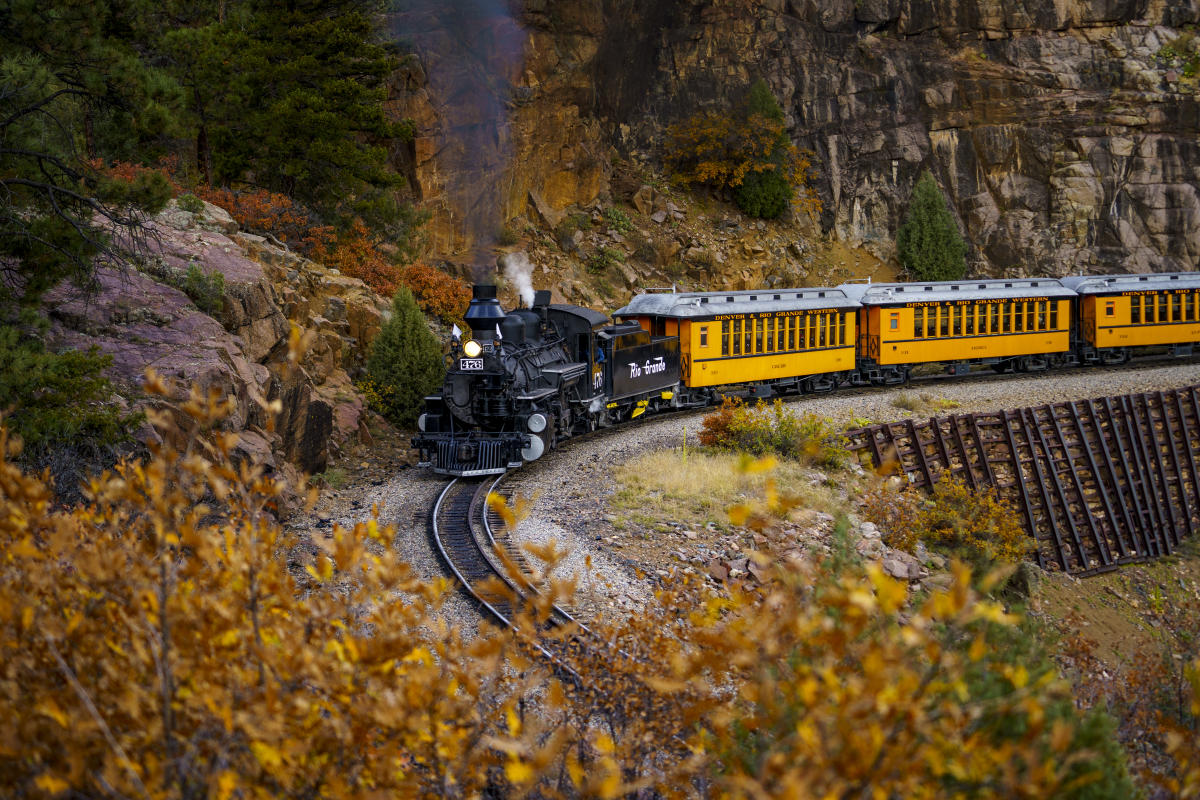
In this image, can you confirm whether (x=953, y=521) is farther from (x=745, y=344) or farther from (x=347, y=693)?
(x=347, y=693)

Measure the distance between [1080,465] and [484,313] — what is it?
14821mm

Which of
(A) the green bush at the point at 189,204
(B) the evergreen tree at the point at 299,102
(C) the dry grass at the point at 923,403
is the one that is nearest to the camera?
(A) the green bush at the point at 189,204

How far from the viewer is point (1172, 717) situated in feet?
23.6

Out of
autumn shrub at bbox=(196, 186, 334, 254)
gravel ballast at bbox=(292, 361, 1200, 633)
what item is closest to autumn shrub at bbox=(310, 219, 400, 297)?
autumn shrub at bbox=(196, 186, 334, 254)

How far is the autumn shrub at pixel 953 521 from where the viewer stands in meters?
14.4

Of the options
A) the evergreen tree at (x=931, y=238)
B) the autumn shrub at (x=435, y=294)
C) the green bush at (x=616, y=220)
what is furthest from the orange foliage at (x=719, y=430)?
the evergreen tree at (x=931, y=238)

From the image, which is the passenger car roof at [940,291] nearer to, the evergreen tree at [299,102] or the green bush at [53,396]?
the evergreen tree at [299,102]

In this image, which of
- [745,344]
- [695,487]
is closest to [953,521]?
[695,487]

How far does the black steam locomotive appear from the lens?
610 inches

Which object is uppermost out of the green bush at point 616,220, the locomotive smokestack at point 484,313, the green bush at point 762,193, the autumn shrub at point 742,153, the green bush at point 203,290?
the autumn shrub at point 742,153

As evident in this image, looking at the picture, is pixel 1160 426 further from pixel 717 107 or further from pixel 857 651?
pixel 717 107

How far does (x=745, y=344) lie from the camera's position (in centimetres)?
2292

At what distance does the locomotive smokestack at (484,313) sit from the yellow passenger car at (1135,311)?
21.1 metres

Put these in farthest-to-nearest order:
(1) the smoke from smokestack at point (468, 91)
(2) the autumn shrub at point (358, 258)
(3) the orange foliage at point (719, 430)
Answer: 1. (1) the smoke from smokestack at point (468, 91)
2. (2) the autumn shrub at point (358, 258)
3. (3) the orange foliage at point (719, 430)
